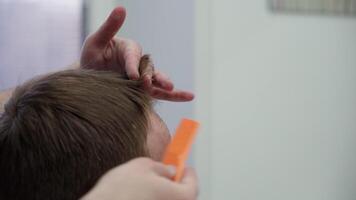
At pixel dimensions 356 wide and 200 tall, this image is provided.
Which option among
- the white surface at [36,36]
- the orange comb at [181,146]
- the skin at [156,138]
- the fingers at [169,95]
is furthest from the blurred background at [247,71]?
the orange comb at [181,146]

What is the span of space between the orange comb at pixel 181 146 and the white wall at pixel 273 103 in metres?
0.94

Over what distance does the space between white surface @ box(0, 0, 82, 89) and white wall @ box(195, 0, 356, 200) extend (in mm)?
461

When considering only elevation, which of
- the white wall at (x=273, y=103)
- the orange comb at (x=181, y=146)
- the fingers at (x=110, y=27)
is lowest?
the white wall at (x=273, y=103)

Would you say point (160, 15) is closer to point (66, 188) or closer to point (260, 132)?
point (260, 132)

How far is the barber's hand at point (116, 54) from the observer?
0.78 m

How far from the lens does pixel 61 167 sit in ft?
1.95

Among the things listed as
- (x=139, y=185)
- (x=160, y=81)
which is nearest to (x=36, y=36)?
(x=160, y=81)

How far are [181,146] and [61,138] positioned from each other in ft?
0.44

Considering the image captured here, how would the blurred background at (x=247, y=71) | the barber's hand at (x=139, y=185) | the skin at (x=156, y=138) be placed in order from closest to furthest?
the barber's hand at (x=139, y=185) → the skin at (x=156, y=138) → the blurred background at (x=247, y=71)

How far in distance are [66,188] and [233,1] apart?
109cm

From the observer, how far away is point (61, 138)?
1.94ft

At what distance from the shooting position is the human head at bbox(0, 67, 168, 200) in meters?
0.59

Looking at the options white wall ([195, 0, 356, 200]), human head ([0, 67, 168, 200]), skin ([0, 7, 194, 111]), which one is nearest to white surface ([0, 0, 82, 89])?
white wall ([195, 0, 356, 200])

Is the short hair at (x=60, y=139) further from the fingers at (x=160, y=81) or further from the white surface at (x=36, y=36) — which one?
the white surface at (x=36, y=36)
